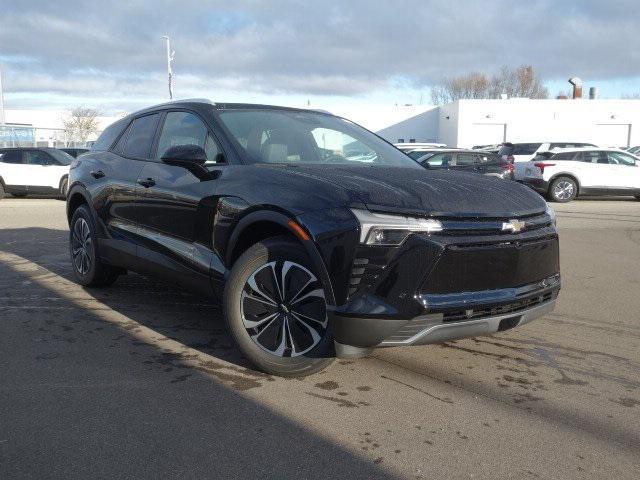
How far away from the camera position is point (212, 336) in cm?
467

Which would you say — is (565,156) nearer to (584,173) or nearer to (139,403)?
(584,173)

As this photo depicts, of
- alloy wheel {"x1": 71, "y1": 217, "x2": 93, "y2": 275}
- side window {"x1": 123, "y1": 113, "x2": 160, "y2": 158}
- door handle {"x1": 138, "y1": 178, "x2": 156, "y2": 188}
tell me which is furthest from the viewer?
alloy wheel {"x1": 71, "y1": 217, "x2": 93, "y2": 275}

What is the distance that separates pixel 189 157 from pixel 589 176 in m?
16.1

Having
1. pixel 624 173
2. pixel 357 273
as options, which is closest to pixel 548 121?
pixel 624 173

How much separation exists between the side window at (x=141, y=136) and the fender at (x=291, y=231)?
1649 mm

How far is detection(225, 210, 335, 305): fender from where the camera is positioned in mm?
3361

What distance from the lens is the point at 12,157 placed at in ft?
57.2

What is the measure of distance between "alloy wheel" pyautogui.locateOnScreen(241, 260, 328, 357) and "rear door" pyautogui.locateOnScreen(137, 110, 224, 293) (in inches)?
20.7

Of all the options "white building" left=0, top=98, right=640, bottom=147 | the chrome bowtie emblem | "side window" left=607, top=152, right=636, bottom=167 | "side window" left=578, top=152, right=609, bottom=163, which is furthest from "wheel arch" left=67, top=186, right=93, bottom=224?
"white building" left=0, top=98, right=640, bottom=147

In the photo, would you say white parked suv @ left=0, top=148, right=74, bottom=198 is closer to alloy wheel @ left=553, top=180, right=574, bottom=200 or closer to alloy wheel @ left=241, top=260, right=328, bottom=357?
alloy wheel @ left=553, top=180, right=574, bottom=200

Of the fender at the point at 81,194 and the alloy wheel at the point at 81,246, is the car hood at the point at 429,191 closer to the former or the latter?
the fender at the point at 81,194

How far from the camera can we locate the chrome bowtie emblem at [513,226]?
3.50 meters

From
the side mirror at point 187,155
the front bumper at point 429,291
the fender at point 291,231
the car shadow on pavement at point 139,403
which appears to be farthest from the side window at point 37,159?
the front bumper at point 429,291

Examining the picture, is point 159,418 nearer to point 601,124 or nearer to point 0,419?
point 0,419
